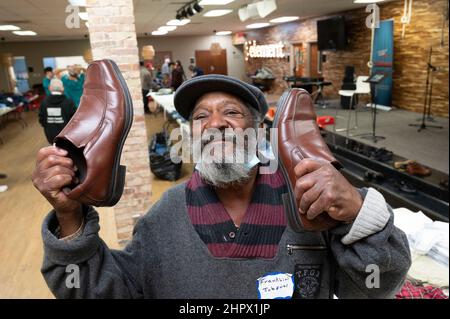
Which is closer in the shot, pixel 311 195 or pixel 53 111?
pixel 311 195

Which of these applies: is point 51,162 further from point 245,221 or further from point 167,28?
point 167,28

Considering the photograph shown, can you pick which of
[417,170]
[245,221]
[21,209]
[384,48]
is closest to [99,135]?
[21,209]

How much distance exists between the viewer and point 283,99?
1.80 ft

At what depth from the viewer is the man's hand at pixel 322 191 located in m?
0.44

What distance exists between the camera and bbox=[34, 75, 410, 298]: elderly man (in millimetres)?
521

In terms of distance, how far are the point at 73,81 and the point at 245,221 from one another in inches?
15.9

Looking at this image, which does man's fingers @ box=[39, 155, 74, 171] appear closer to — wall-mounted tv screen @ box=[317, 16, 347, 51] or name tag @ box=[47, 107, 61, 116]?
name tag @ box=[47, 107, 61, 116]

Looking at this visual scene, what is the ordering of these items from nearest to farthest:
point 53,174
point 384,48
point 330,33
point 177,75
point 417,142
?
point 53,174, point 177,75, point 384,48, point 330,33, point 417,142

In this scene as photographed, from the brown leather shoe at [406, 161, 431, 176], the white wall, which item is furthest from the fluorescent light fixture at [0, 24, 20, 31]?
the brown leather shoe at [406, 161, 431, 176]

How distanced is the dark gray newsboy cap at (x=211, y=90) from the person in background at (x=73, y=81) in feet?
0.51

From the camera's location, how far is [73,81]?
0.58m

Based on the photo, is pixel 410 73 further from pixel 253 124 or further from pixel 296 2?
pixel 253 124

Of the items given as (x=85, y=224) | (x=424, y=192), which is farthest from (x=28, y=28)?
(x=424, y=192)

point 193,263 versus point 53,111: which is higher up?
point 53,111
